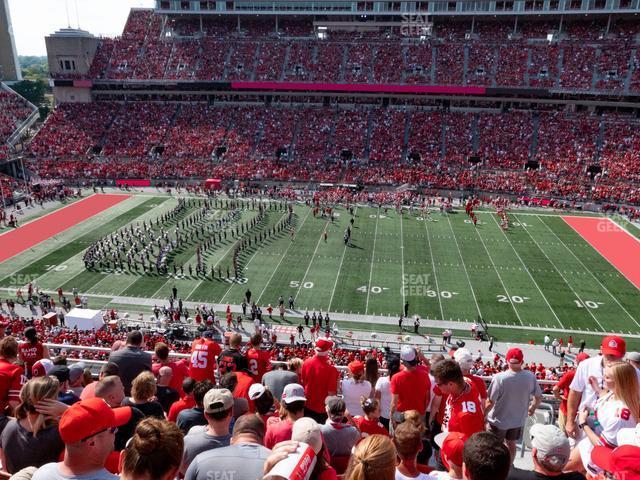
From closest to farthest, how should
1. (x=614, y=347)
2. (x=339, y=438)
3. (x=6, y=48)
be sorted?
(x=339, y=438) → (x=614, y=347) → (x=6, y=48)

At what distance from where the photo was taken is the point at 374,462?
2.76 m

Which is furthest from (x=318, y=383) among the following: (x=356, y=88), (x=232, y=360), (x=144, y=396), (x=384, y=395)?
(x=356, y=88)

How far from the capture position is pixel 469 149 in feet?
149

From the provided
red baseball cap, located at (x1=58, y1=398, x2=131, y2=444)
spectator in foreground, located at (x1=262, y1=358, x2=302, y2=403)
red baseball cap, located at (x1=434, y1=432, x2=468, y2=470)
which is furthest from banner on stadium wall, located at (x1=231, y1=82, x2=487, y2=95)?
red baseball cap, located at (x1=58, y1=398, x2=131, y2=444)

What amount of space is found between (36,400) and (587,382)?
5.22 metres

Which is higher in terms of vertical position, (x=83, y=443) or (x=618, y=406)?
(x=83, y=443)

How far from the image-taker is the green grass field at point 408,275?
22.2 m

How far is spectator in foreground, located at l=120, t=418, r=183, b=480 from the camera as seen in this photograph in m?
2.83

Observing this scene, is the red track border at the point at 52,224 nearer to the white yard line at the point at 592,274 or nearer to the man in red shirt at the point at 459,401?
the man in red shirt at the point at 459,401

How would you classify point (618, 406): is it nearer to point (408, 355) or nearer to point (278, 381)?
point (408, 355)

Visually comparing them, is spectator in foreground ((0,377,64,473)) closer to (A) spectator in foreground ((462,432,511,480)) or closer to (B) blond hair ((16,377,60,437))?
(B) blond hair ((16,377,60,437))

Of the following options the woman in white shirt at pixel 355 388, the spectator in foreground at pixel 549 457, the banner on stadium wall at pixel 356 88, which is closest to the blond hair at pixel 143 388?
the woman in white shirt at pixel 355 388

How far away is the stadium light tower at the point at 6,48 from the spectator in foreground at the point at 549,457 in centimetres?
7714

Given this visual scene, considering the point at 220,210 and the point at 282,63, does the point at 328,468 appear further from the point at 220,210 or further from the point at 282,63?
the point at 282,63
